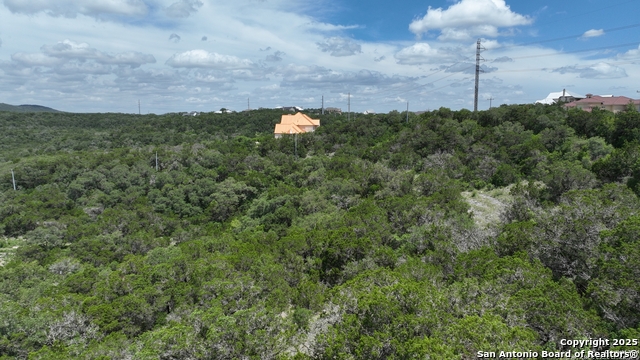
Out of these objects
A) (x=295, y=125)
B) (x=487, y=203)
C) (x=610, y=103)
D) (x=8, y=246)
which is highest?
(x=610, y=103)

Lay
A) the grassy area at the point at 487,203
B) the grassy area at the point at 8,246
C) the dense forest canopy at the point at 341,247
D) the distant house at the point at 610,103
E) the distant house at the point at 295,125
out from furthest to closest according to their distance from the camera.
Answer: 1. the distant house at the point at 295,125
2. the distant house at the point at 610,103
3. the grassy area at the point at 8,246
4. the grassy area at the point at 487,203
5. the dense forest canopy at the point at 341,247

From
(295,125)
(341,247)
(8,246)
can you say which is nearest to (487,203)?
(341,247)

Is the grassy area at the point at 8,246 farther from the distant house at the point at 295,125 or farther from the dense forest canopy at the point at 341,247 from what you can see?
the distant house at the point at 295,125

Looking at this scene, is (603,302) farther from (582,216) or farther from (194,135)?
(194,135)

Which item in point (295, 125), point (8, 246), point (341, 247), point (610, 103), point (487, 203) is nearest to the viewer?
point (341, 247)

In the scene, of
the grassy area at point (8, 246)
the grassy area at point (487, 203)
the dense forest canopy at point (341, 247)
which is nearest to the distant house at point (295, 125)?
the dense forest canopy at point (341, 247)

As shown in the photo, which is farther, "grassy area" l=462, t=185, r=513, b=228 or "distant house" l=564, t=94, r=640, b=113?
"distant house" l=564, t=94, r=640, b=113

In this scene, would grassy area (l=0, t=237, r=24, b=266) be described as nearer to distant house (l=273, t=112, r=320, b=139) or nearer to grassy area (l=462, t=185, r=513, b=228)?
grassy area (l=462, t=185, r=513, b=228)

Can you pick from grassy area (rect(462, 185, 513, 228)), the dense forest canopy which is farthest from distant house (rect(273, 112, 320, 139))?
grassy area (rect(462, 185, 513, 228))

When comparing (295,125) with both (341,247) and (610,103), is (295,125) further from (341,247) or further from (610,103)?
(341,247)

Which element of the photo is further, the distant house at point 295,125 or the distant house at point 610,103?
the distant house at point 295,125
